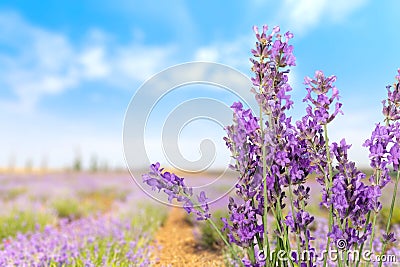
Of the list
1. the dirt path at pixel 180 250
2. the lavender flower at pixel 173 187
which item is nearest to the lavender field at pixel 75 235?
the dirt path at pixel 180 250

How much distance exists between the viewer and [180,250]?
186 inches

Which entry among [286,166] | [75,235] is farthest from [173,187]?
[75,235]

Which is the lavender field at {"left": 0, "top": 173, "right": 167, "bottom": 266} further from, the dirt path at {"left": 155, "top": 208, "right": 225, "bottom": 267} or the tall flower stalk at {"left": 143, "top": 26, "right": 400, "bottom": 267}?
the tall flower stalk at {"left": 143, "top": 26, "right": 400, "bottom": 267}

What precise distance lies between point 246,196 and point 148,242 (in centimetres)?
302

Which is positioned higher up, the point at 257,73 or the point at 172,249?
the point at 257,73

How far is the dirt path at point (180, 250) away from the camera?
4.00 metres

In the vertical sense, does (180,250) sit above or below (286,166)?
below

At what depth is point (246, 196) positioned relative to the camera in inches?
82.4

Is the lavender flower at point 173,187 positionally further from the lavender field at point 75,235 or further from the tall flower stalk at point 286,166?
the lavender field at point 75,235

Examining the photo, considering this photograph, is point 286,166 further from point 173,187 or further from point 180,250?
point 180,250

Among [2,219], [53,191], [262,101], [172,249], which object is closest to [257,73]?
[262,101]

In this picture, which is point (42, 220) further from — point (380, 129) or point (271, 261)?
point (380, 129)

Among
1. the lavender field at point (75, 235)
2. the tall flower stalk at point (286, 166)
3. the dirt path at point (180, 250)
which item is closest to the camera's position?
the tall flower stalk at point (286, 166)

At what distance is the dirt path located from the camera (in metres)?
4.00
